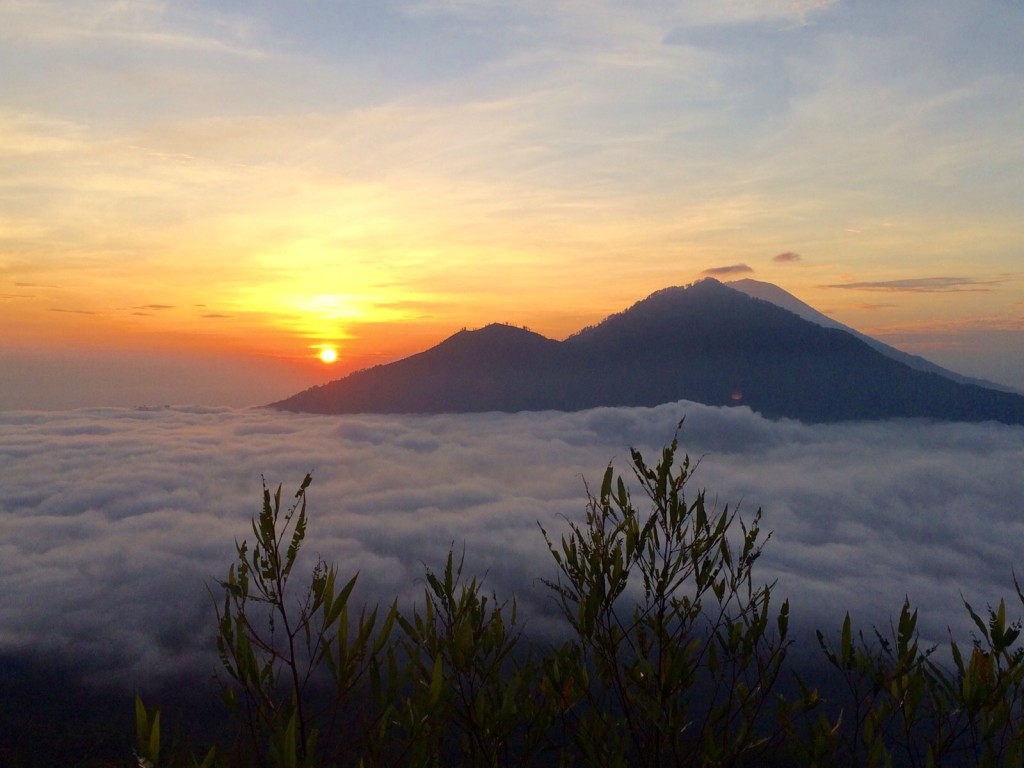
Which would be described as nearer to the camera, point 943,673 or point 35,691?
point 943,673

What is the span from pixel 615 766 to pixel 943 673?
15.0ft

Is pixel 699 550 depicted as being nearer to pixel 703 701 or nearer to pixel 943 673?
pixel 943 673

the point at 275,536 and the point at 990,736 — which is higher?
the point at 275,536

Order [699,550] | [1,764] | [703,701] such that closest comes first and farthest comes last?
1. [699,550]
2. [1,764]
3. [703,701]

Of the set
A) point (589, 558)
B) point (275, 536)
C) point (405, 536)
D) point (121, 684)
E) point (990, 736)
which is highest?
point (275, 536)

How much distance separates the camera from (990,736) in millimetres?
8125

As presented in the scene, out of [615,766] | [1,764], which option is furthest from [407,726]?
[1,764]

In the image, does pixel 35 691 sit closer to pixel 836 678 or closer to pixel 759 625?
pixel 836 678

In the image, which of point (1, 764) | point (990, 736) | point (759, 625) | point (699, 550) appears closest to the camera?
point (990, 736)

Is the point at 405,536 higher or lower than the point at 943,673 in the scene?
lower

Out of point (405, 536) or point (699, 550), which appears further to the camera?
point (405, 536)

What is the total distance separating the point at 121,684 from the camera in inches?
6132

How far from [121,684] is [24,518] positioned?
65.0m

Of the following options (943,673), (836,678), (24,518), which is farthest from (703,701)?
(24,518)
